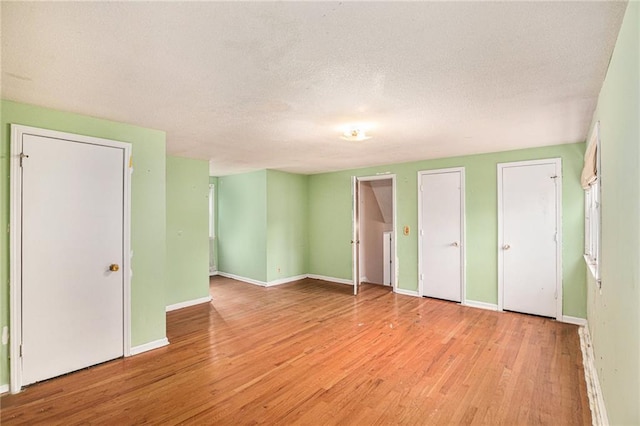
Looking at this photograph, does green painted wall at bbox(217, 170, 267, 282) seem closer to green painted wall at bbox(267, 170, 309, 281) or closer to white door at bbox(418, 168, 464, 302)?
green painted wall at bbox(267, 170, 309, 281)

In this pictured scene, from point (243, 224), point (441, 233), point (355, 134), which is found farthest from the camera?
point (243, 224)

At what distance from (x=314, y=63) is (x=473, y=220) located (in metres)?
3.84

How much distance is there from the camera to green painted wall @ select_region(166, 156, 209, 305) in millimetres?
4734

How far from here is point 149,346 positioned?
10.4ft

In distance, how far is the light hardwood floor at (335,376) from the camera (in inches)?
84.4

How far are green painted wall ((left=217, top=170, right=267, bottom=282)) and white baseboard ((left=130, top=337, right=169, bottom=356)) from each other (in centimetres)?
279

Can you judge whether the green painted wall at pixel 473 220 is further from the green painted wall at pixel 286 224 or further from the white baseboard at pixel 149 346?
the white baseboard at pixel 149 346

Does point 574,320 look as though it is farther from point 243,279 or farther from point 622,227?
point 243,279

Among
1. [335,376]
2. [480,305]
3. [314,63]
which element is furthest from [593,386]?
[314,63]

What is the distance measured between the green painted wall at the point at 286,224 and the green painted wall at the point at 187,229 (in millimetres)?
1330

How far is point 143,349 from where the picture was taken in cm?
313

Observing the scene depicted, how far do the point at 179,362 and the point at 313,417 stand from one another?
Answer: 1.55m

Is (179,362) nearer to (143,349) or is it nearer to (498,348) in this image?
(143,349)

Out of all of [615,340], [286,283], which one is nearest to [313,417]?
[615,340]
